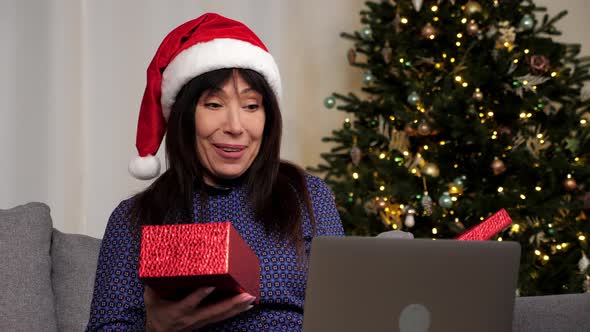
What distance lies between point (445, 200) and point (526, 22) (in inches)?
30.2

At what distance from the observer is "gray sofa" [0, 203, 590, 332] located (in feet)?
5.61

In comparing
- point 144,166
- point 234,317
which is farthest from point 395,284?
point 144,166

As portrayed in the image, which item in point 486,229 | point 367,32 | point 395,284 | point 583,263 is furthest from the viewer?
point 367,32

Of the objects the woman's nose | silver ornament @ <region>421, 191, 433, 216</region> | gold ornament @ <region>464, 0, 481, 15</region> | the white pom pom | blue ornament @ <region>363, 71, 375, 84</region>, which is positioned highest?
gold ornament @ <region>464, 0, 481, 15</region>

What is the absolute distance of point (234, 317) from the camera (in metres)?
1.55

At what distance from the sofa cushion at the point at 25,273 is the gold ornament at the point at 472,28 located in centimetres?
175

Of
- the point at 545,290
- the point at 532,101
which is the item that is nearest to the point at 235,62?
the point at 532,101

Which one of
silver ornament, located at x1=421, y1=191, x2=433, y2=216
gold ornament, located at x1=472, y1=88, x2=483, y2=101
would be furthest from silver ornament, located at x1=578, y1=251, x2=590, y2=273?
gold ornament, located at x1=472, y1=88, x2=483, y2=101

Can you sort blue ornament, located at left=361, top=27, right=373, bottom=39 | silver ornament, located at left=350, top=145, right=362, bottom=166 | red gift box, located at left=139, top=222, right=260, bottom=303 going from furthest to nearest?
blue ornament, located at left=361, top=27, right=373, bottom=39 < silver ornament, located at left=350, top=145, right=362, bottom=166 < red gift box, located at left=139, top=222, right=260, bottom=303

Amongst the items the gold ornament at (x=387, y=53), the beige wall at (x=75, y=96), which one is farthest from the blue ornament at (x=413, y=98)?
the beige wall at (x=75, y=96)

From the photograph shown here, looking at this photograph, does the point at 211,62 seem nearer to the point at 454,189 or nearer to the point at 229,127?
the point at 229,127

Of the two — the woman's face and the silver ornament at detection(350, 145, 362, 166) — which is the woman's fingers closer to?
the woman's face

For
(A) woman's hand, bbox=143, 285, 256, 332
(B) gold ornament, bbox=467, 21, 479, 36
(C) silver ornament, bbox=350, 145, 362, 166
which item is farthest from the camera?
(C) silver ornament, bbox=350, 145, 362, 166

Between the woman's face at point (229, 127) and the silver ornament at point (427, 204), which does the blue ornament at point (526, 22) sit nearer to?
the silver ornament at point (427, 204)
